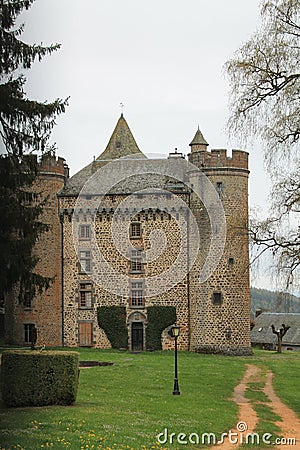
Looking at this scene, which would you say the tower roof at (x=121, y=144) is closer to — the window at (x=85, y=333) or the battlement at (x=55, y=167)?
the battlement at (x=55, y=167)

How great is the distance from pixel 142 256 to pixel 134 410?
25985mm

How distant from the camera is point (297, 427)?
16.8 meters

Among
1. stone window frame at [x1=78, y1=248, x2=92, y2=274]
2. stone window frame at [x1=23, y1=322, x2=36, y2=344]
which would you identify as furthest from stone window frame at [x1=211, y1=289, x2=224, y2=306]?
stone window frame at [x1=23, y1=322, x2=36, y2=344]

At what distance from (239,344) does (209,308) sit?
2450 mm

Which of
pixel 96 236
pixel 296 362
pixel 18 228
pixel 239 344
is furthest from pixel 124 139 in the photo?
pixel 18 228

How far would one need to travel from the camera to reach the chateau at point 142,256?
41125 mm

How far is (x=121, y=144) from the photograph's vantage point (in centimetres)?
4816

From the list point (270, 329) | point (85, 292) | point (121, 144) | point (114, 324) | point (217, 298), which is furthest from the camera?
point (270, 329)

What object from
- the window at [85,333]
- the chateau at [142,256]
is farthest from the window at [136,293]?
the window at [85,333]

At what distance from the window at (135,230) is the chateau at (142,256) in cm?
6

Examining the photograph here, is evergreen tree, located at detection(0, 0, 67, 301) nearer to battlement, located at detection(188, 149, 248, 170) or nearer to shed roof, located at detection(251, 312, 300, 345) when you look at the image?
battlement, located at detection(188, 149, 248, 170)

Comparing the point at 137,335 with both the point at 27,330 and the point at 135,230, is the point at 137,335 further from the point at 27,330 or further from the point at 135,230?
the point at 27,330

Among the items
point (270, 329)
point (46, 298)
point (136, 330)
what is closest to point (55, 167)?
point (46, 298)

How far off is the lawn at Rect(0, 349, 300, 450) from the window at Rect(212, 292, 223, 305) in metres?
9.47
